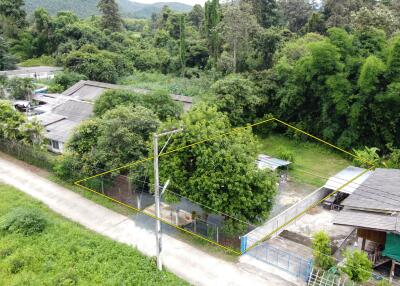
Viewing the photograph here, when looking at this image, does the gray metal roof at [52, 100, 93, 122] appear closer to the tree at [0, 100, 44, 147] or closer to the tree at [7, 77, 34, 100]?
the tree at [0, 100, 44, 147]

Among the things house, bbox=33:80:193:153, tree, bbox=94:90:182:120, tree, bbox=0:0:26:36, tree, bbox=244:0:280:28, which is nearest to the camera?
tree, bbox=94:90:182:120

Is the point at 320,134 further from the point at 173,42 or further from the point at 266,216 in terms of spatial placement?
the point at 173,42

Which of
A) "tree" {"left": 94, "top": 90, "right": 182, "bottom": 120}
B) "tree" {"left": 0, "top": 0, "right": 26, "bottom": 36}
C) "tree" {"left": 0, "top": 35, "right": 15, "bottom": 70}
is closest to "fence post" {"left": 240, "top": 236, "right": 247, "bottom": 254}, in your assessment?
"tree" {"left": 94, "top": 90, "right": 182, "bottom": 120}

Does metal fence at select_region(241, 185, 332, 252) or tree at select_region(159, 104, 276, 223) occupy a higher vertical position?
tree at select_region(159, 104, 276, 223)

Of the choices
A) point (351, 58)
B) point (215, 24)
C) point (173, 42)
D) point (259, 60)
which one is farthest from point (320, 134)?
point (173, 42)

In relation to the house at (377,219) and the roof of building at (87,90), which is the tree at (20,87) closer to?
the roof of building at (87,90)

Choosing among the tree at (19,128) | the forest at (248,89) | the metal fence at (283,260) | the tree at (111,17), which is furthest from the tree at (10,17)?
the metal fence at (283,260)

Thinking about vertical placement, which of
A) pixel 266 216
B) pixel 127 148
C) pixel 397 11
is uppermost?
pixel 397 11
